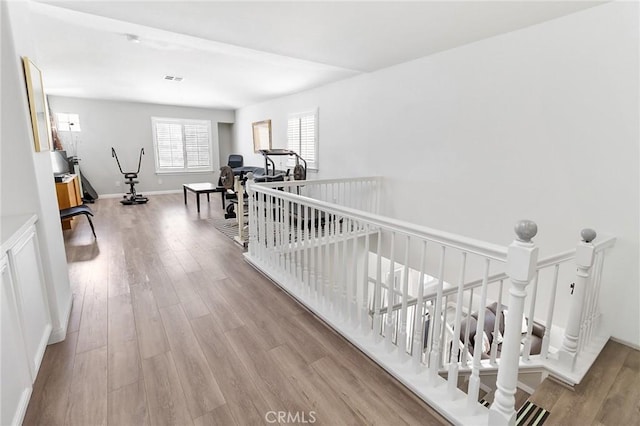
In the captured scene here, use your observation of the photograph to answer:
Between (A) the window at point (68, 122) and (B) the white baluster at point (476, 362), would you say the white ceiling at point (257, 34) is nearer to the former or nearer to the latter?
(B) the white baluster at point (476, 362)

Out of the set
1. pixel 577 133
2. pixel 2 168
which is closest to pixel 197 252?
pixel 2 168

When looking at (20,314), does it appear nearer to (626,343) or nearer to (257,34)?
(257,34)

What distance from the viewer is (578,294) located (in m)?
1.88

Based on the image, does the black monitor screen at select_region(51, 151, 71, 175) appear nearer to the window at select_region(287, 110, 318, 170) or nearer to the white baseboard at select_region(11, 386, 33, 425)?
the window at select_region(287, 110, 318, 170)

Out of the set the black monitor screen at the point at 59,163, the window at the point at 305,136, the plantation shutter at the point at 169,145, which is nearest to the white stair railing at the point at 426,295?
the window at the point at 305,136

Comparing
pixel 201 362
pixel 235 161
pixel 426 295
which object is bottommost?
pixel 201 362

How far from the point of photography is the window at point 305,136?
227 inches

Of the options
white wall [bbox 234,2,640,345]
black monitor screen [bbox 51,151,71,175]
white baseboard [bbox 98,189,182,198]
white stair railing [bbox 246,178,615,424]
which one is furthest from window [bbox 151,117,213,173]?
white stair railing [bbox 246,178,615,424]

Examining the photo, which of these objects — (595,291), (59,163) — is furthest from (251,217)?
(59,163)

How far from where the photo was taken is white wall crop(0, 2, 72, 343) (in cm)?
178

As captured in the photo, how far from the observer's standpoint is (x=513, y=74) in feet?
9.46

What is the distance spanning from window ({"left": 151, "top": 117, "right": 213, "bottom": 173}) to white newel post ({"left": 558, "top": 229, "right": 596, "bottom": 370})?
8866 millimetres

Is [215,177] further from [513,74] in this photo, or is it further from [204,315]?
[513,74]

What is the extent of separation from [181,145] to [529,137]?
27.2 feet
